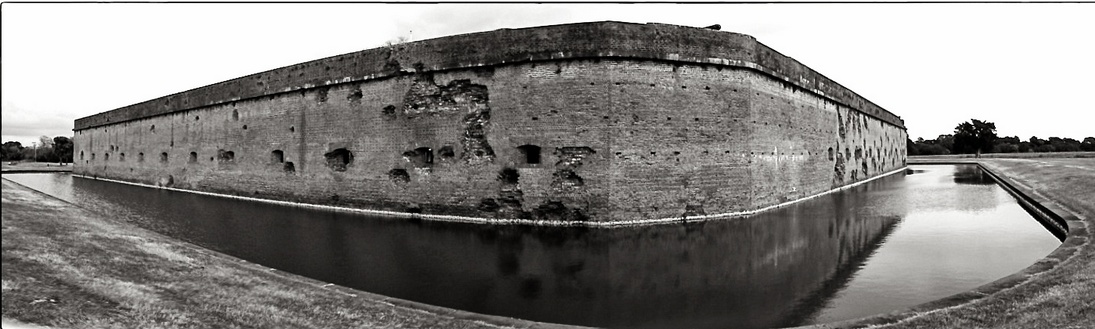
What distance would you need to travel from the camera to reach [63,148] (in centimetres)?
5469

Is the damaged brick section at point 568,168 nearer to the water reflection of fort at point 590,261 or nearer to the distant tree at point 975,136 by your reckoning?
the water reflection of fort at point 590,261

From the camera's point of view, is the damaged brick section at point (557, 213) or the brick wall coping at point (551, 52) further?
the brick wall coping at point (551, 52)

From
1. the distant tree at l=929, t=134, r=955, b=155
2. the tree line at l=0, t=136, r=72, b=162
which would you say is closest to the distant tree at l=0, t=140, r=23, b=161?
the tree line at l=0, t=136, r=72, b=162

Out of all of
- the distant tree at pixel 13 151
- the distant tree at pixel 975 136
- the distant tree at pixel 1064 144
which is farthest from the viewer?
the distant tree at pixel 1064 144

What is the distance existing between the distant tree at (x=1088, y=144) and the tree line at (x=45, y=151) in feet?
379

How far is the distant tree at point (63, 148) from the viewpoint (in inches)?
2152

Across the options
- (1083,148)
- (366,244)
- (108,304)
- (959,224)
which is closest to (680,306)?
(108,304)

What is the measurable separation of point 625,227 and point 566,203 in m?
1.39

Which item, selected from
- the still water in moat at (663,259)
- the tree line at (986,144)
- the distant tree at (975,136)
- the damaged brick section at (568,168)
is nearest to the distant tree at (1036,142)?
the tree line at (986,144)

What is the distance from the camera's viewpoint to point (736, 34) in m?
12.8

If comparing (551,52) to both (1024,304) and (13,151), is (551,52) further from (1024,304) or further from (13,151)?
(13,151)

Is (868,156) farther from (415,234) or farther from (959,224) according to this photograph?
(415,234)

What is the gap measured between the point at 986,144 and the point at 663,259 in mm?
75606

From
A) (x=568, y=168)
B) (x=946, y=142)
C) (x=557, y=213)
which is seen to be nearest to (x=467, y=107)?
(x=568, y=168)
